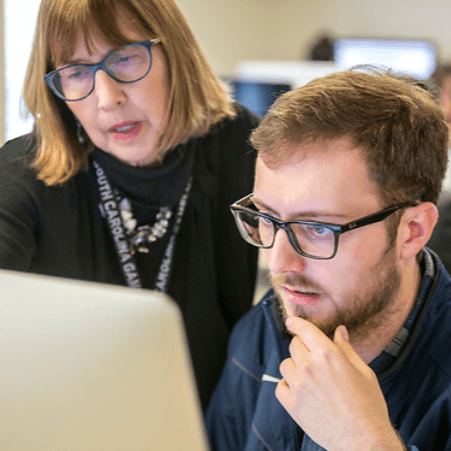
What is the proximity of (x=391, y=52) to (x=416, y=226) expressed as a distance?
6062mm

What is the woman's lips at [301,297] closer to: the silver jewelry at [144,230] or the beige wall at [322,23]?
the silver jewelry at [144,230]

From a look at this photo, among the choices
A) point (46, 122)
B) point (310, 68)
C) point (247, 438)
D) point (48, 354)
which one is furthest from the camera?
point (310, 68)

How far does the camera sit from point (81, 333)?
337 millimetres

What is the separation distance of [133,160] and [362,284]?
44cm

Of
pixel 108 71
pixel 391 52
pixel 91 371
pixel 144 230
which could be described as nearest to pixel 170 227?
pixel 144 230

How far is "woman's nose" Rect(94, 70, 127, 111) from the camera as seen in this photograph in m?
0.84

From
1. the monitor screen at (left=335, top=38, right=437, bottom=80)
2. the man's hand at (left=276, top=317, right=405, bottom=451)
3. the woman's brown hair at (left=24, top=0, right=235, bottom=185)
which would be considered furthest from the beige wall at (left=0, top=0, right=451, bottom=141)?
the man's hand at (left=276, top=317, right=405, bottom=451)

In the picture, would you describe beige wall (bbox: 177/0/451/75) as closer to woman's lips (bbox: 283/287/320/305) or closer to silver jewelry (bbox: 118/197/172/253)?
silver jewelry (bbox: 118/197/172/253)

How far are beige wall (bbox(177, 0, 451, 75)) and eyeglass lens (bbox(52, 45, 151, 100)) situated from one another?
5.22 metres

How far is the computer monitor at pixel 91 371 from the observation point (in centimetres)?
33

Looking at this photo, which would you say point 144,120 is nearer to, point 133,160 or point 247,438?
point 133,160

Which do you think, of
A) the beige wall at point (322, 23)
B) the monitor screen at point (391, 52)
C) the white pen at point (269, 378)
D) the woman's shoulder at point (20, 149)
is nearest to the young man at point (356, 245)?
the white pen at point (269, 378)

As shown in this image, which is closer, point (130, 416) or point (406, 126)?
point (130, 416)

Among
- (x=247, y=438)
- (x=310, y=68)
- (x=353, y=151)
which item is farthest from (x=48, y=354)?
(x=310, y=68)
